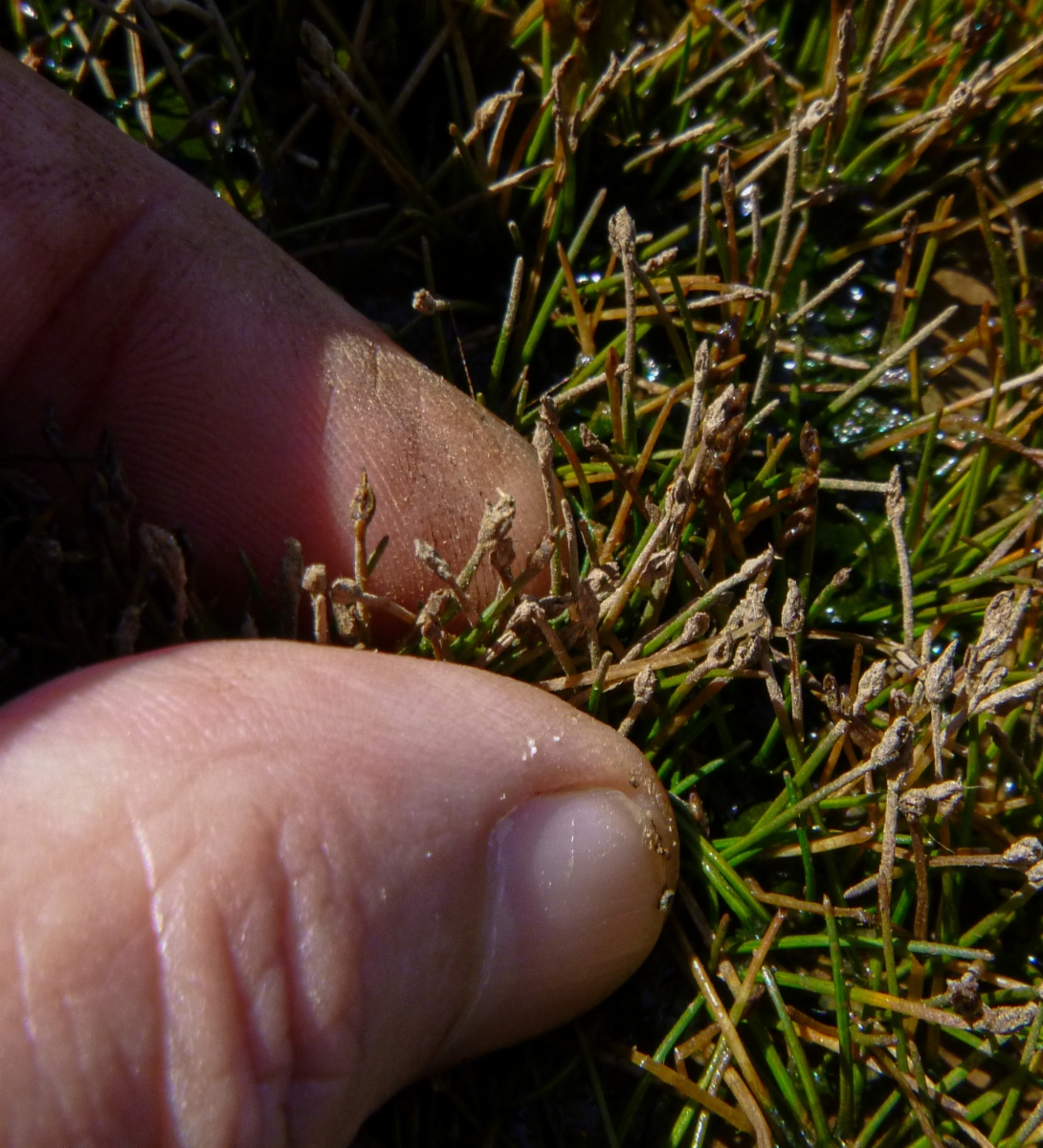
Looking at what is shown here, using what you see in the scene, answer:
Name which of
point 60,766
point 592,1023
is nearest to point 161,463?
point 60,766

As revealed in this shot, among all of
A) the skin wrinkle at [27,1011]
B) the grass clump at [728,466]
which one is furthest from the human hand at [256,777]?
the grass clump at [728,466]

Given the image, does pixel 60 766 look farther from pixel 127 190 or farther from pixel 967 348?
pixel 967 348

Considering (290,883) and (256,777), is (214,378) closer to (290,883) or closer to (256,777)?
(256,777)

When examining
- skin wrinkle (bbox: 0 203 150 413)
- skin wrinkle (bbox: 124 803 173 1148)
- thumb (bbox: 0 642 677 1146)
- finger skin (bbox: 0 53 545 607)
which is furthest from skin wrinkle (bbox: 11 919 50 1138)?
skin wrinkle (bbox: 0 203 150 413)

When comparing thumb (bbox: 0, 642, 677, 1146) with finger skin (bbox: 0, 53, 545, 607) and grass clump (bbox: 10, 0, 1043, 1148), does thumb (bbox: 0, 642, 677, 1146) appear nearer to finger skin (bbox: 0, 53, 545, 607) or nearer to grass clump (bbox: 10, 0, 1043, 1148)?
grass clump (bbox: 10, 0, 1043, 1148)

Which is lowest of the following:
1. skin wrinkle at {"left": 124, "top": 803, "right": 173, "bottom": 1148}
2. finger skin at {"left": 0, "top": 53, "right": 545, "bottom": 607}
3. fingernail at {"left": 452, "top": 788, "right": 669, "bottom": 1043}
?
fingernail at {"left": 452, "top": 788, "right": 669, "bottom": 1043}

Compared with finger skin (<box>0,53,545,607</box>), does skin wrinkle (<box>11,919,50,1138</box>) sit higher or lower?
lower

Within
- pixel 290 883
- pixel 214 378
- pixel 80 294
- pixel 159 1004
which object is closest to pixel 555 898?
pixel 290 883
